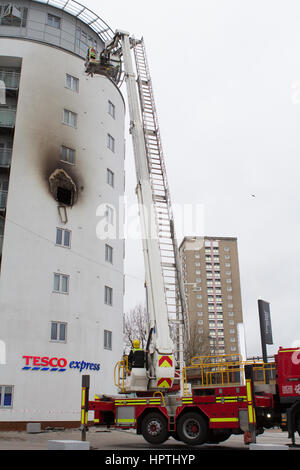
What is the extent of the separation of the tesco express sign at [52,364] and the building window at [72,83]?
69.4ft

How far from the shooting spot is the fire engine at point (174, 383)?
1573 centimetres

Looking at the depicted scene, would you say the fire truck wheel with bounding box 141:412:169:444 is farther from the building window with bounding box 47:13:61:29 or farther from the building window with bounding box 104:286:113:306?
the building window with bounding box 47:13:61:29

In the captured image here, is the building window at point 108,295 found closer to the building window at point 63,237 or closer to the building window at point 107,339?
the building window at point 107,339

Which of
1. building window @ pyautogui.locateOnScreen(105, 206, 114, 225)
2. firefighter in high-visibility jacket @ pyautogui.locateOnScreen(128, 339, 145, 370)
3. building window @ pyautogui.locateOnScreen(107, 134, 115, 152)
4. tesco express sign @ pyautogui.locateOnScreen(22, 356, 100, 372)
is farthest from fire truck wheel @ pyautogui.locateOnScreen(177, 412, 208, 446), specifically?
building window @ pyautogui.locateOnScreen(107, 134, 115, 152)

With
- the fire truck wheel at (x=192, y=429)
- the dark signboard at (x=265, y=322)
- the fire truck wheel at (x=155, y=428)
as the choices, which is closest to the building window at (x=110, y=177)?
the dark signboard at (x=265, y=322)

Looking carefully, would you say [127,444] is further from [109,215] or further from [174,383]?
[109,215]

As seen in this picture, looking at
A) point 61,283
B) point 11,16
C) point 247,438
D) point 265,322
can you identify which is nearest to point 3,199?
point 61,283

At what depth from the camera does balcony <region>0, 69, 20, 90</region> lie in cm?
3488

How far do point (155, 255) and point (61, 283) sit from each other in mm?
14809

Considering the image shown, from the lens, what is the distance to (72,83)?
120 feet

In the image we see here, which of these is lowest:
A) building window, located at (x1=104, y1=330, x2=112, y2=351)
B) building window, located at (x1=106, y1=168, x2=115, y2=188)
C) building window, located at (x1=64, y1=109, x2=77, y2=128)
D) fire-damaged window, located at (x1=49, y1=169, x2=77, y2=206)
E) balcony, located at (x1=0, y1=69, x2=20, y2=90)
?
building window, located at (x1=104, y1=330, x2=112, y2=351)

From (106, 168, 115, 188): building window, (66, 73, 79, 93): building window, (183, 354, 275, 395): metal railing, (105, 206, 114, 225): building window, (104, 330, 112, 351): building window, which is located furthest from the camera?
(106, 168, 115, 188): building window

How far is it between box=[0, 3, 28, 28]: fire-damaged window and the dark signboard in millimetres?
33038
